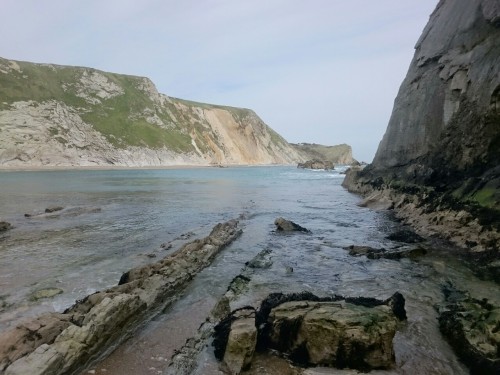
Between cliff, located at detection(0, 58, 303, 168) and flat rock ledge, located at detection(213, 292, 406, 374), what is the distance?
312 feet

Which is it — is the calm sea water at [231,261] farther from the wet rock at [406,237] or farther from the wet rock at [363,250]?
the wet rock at [406,237]

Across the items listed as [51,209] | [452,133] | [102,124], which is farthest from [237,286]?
[102,124]

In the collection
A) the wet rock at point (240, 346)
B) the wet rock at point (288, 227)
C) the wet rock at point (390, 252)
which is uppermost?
the wet rock at point (390, 252)

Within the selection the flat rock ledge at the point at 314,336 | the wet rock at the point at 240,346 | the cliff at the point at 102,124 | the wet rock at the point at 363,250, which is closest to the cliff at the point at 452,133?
Answer: the wet rock at the point at 363,250

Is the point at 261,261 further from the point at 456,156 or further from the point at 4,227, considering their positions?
the point at 456,156

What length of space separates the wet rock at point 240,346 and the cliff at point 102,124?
95.2 meters

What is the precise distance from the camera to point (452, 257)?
46.8ft

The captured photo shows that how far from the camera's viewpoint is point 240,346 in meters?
7.10

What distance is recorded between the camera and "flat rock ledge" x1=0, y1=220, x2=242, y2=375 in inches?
254

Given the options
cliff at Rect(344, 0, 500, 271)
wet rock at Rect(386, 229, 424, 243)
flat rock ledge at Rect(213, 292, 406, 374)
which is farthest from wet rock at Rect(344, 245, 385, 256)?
flat rock ledge at Rect(213, 292, 406, 374)

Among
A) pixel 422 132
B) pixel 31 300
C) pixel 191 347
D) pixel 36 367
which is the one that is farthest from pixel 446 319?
pixel 422 132

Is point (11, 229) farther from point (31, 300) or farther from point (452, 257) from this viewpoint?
point (452, 257)

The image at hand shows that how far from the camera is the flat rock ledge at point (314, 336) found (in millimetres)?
6996

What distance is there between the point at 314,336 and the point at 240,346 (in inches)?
61.8
